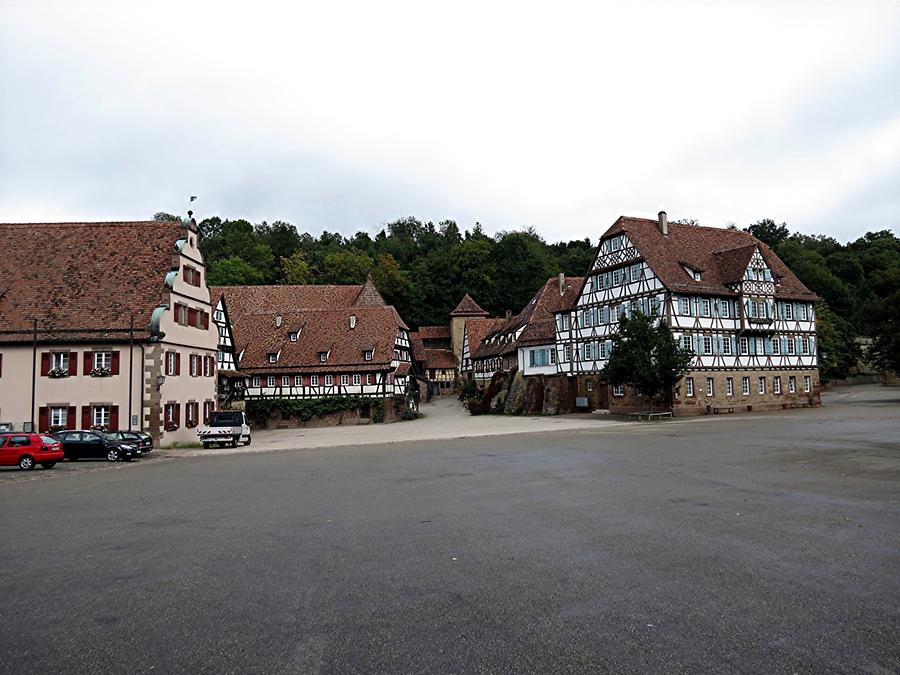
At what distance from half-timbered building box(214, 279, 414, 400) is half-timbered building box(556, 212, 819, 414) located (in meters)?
14.0

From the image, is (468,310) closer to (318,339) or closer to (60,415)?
(318,339)

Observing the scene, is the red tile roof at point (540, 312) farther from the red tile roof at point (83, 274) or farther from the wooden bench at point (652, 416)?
the red tile roof at point (83, 274)

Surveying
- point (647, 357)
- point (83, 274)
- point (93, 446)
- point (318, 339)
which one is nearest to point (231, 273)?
point (318, 339)

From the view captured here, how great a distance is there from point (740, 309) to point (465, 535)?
40.1m

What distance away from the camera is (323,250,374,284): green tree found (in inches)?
3907

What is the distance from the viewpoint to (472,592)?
653 centimetres

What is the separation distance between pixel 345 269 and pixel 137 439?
74653 millimetres

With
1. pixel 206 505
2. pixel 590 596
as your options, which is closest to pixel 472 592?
pixel 590 596

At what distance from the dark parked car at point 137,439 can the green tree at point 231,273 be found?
2462 inches

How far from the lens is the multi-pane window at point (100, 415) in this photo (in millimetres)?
30234

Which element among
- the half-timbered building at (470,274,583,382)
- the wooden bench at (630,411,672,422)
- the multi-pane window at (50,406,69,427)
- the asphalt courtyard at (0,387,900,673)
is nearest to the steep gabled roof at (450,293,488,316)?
the half-timbered building at (470,274,583,382)

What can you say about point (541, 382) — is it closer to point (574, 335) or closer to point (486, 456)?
point (574, 335)

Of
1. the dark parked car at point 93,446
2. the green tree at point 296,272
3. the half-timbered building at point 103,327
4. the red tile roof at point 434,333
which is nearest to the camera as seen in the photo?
the dark parked car at point 93,446

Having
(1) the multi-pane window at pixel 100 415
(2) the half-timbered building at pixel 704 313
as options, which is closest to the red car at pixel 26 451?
(1) the multi-pane window at pixel 100 415
